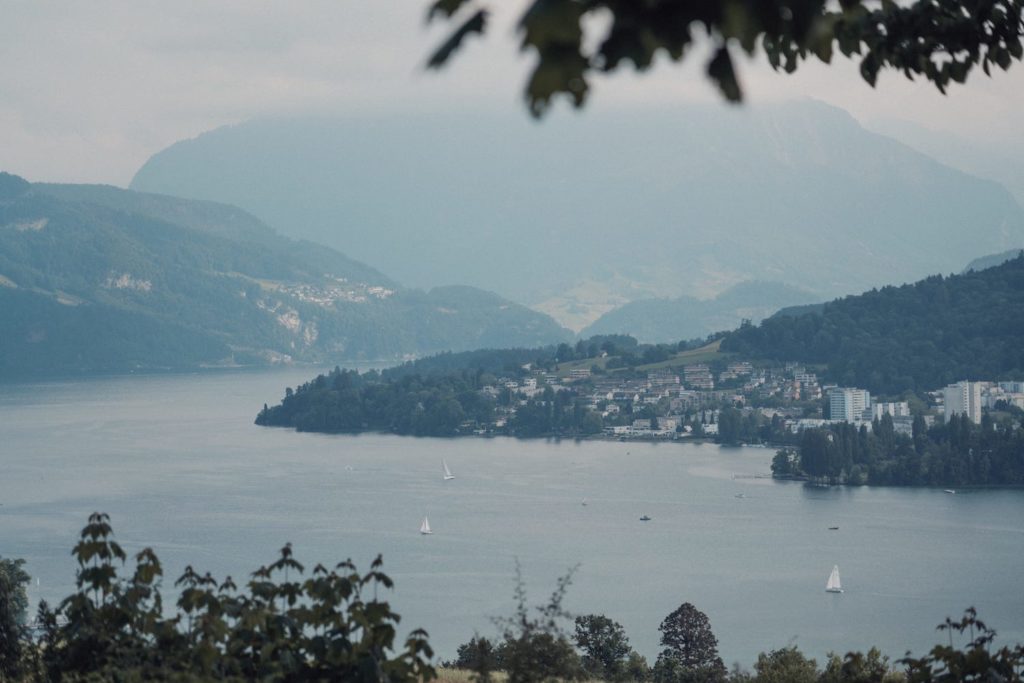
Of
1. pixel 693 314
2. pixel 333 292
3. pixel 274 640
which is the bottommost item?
pixel 274 640

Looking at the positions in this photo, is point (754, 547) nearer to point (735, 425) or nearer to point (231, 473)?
point (231, 473)

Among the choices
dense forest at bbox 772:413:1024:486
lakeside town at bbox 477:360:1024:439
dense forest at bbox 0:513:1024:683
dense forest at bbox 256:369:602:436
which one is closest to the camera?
dense forest at bbox 0:513:1024:683

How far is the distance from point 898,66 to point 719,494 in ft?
134

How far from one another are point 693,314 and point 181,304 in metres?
54.7

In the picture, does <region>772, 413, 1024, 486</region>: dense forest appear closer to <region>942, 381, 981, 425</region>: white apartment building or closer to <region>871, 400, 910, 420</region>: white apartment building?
Result: <region>942, 381, 981, 425</region>: white apartment building

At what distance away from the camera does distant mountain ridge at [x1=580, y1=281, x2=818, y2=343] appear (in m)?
150

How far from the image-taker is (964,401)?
198 ft

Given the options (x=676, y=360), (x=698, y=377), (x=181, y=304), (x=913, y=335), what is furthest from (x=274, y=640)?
(x=181, y=304)

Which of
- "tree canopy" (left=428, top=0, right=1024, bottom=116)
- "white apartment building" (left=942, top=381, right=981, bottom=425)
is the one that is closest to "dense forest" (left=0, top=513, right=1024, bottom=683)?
"tree canopy" (left=428, top=0, right=1024, bottom=116)

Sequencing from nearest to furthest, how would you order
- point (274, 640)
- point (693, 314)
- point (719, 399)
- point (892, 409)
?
point (274, 640) < point (892, 409) < point (719, 399) < point (693, 314)

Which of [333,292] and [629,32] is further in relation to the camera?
[333,292]

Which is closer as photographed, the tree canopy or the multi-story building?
the tree canopy

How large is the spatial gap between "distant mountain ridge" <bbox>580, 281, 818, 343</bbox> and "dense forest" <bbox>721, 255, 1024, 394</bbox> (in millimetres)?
61621

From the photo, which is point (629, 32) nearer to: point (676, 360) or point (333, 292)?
point (676, 360)
